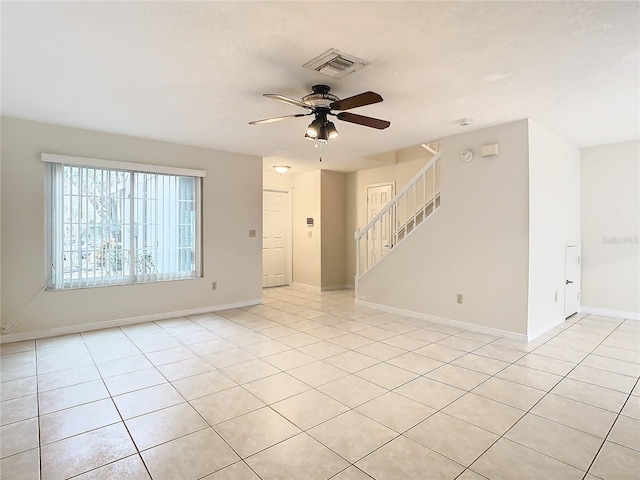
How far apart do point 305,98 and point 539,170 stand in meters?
3.01

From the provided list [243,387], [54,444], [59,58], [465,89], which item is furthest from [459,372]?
[59,58]

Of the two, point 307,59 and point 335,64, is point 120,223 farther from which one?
point 335,64

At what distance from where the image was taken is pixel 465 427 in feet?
7.39

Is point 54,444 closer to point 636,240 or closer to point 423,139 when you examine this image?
point 423,139

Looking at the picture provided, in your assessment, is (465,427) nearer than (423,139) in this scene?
Yes

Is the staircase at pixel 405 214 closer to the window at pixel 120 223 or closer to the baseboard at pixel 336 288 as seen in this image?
the baseboard at pixel 336 288

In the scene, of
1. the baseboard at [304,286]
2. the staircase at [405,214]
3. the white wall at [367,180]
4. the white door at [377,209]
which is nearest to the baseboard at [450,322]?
the staircase at [405,214]

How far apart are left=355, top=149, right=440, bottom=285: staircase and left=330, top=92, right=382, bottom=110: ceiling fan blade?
2.43 metres

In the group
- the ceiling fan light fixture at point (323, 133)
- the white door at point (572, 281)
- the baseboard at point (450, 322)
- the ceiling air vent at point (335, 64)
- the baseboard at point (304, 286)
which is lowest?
the baseboard at point (450, 322)

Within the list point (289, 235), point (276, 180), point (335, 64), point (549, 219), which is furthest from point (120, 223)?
point (549, 219)

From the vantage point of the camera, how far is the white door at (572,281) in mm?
4898

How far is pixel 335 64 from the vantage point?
2623 millimetres

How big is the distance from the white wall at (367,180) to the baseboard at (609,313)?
138 inches

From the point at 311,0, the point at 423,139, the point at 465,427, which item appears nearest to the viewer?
the point at 311,0
